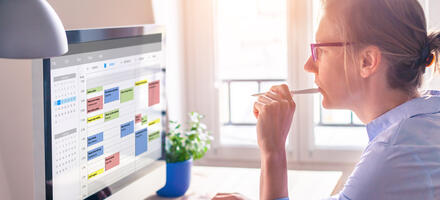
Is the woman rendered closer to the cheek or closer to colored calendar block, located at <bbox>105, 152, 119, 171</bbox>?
the cheek

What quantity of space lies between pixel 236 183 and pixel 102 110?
81cm

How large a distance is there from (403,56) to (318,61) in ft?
0.64

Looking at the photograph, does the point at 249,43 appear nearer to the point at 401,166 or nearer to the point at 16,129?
the point at 16,129

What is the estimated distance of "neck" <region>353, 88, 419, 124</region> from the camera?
124 centimetres

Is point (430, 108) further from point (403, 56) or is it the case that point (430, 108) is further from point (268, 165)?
point (268, 165)


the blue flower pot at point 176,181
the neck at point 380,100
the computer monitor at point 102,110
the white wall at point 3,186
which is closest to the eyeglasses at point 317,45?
the neck at point 380,100

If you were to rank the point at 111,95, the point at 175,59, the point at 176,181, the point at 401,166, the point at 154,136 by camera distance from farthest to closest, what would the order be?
the point at 175,59 < the point at 176,181 < the point at 154,136 < the point at 111,95 < the point at 401,166

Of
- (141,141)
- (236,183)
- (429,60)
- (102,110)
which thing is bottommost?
(236,183)

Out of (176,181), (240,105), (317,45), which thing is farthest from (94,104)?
(240,105)

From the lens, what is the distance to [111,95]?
56.4 inches

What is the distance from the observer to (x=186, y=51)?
3445mm

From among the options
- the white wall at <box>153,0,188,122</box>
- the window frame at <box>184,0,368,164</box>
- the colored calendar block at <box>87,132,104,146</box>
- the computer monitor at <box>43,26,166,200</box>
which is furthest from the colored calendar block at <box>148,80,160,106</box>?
the window frame at <box>184,0,368,164</box>

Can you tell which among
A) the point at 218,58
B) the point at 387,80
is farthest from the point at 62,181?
the point at 218,58

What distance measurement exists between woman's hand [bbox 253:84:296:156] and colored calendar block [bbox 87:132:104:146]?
→ 1.20 feet
